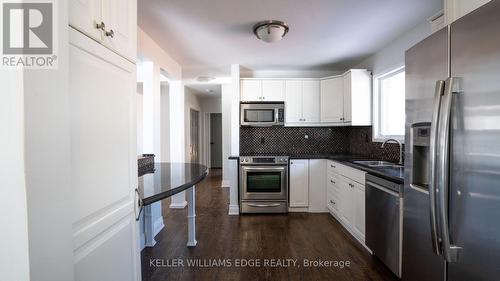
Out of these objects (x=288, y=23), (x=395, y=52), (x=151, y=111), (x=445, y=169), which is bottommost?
(x=445, y=169)

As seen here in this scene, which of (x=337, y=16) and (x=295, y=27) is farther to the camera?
(x=295, y=27)

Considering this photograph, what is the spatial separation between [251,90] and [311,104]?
3.49 ft

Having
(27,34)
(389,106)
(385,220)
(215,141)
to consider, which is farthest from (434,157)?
(215,141)

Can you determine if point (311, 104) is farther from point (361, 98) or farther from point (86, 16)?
point (86, 16)

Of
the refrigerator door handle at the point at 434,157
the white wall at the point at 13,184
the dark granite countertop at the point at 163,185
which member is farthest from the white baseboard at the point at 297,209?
the white wall at the point at 13,184

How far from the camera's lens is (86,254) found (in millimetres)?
761

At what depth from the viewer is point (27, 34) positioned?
555 mm

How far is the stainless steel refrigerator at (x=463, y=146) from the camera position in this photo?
2.99ft

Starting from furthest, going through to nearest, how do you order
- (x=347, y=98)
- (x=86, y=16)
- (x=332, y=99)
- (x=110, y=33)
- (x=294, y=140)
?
(x=294, y=140) → (x=332, y=99) → (x=347, y=98) → (x=110, y=33) → (x=86, y=16)

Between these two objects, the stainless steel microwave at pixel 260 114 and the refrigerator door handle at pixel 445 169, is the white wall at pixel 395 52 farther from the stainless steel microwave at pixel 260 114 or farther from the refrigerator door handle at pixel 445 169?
the refrigerator door handle at pixel 445 169

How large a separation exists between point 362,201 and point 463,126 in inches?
69.7

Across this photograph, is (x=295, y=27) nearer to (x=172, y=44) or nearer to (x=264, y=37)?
(x=264, y=37)

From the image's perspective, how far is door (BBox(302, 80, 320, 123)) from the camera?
4.09 m

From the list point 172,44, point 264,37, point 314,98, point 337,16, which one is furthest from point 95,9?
point 314,98
